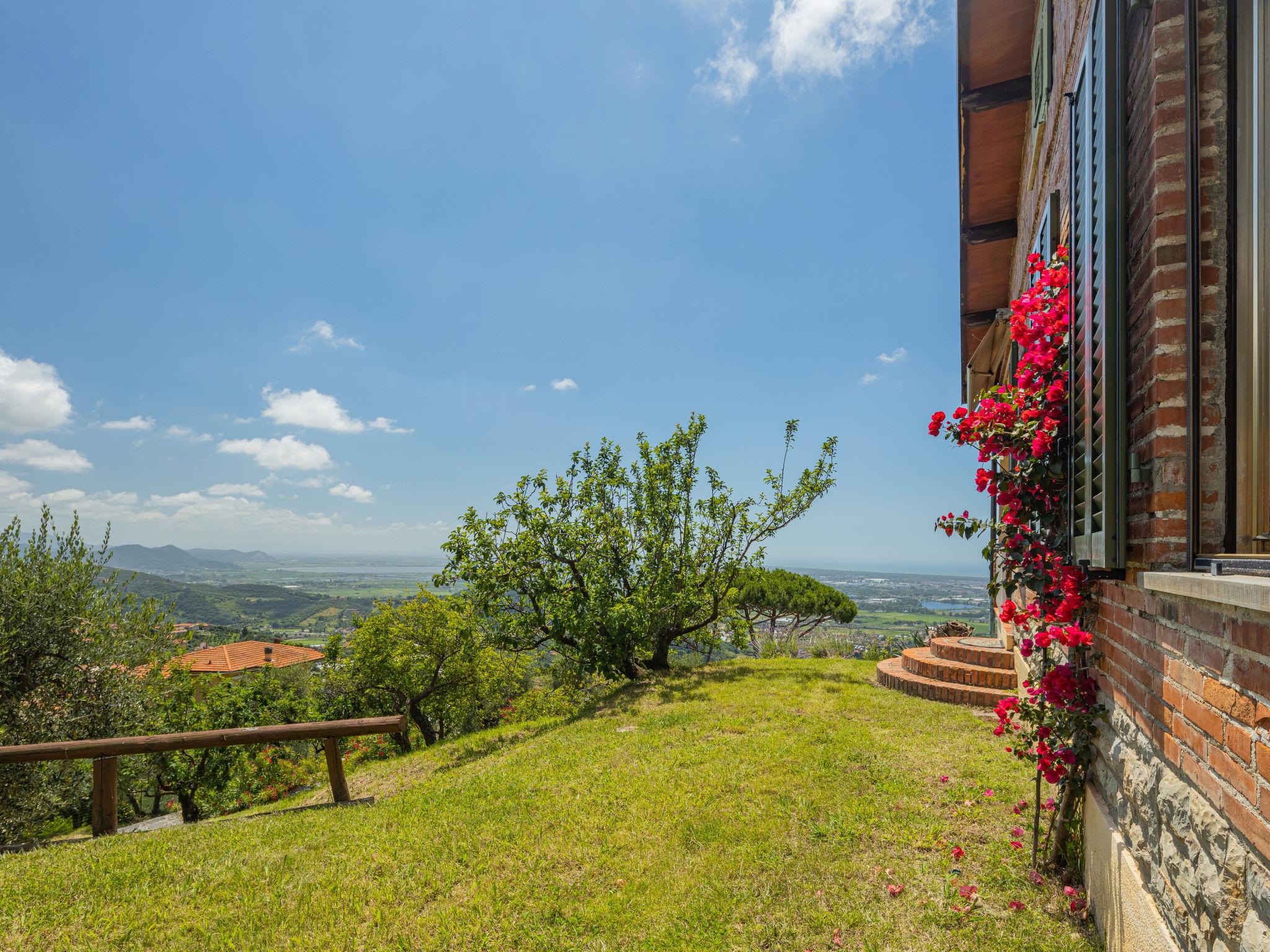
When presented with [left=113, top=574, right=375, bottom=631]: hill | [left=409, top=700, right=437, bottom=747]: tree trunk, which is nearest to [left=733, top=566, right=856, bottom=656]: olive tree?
[left=409, top=700, right=437, bottom=747]: tree trunk

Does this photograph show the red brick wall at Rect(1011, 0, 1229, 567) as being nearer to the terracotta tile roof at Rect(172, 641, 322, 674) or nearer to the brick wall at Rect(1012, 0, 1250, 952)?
the brick wall at Rect(1012, 0, 1250, 952)

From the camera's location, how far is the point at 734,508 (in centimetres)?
1215

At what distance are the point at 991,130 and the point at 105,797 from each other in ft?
36.0

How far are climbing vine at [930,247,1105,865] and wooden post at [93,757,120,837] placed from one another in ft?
25.0

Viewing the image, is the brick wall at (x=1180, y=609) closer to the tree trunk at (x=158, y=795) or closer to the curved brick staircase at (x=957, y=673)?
the curved brick staircase at (x=957, y=673)

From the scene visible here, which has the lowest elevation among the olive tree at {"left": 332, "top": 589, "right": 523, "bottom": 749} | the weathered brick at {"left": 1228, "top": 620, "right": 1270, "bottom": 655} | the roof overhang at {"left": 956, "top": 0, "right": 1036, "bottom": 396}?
the olive tree at {"left": 332, "top": 589, "right": 523, "bottom": 749}

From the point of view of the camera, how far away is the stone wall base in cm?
218

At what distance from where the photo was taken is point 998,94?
570 centimetres

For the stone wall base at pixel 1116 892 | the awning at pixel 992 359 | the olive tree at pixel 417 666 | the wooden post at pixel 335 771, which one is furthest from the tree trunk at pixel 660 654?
the stone wall base at pixel 1116 892

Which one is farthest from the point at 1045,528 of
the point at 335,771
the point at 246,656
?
the point at 246,656

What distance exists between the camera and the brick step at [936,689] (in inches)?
284

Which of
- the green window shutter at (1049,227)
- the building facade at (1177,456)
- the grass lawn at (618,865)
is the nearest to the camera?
the building facade at (1177,456)

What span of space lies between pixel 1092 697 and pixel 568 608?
8804 mm

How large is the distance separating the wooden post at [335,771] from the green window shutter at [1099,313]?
6631 millimetres
